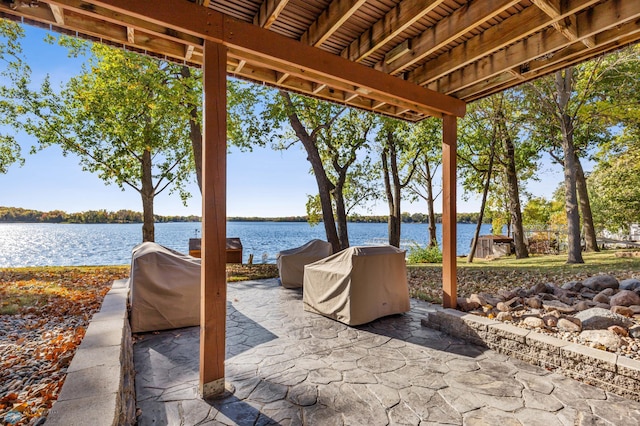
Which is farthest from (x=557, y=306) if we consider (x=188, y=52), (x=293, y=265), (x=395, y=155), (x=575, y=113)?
(x=395, y=155)

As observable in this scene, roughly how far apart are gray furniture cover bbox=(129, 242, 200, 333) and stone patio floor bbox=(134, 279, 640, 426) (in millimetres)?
170

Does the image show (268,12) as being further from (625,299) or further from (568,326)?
(625,299)

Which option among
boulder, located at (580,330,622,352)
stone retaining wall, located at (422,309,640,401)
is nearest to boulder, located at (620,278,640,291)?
boulder, located at (580,330,622,352)

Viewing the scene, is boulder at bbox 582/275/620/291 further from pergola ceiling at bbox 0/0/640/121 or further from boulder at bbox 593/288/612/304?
pergola ceiling at bbox 0/0/640/121

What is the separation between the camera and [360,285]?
14.4ft

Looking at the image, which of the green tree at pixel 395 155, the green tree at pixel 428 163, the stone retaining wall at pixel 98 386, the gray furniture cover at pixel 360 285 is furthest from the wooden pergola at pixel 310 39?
the green tree at pixel 428 163

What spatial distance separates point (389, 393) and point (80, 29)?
13.3 feet

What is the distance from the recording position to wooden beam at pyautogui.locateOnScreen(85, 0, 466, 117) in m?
2.30

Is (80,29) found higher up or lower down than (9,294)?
higher up

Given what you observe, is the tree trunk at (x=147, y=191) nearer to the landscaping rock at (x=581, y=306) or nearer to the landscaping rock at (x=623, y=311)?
the landscaping rock at (x=581, y=306)

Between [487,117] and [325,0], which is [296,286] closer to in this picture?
[325,0]

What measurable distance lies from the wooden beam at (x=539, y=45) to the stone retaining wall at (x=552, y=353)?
2917 millimetres

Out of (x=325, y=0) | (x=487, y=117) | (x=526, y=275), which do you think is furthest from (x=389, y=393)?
(x=487, y=117)

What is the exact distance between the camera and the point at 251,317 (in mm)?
4789
